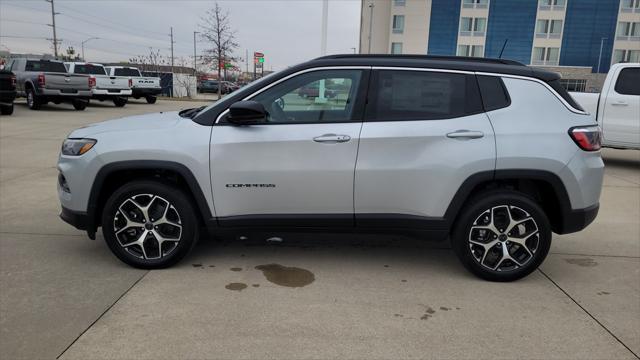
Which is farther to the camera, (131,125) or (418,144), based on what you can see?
(131,125)

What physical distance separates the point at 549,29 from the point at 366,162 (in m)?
62.4

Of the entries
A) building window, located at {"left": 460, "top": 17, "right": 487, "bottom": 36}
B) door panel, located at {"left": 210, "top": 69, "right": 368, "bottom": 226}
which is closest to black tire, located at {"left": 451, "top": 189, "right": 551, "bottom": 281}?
door panel, located at {"left": 210, "top": 69, "right": 368, "bottom": 226}

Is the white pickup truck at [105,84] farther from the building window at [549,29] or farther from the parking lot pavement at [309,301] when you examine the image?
the building window at [549,29]

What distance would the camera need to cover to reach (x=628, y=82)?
9383 mm

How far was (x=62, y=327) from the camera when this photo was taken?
3.15 m

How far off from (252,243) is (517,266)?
7.92ft

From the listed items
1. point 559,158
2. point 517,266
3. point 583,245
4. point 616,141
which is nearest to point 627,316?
point 517,266

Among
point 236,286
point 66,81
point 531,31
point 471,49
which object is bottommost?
point 236,286

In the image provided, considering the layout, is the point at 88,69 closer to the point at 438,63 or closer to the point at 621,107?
the point at 621,107

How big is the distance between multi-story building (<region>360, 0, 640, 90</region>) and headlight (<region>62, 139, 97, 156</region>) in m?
56.2

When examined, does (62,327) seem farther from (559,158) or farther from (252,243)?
(559,158)

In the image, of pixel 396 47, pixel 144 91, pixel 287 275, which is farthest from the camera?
pixel 396 47

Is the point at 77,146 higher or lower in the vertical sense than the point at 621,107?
lower

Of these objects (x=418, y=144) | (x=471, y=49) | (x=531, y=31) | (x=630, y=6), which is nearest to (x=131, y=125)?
(x=418, y=144)
